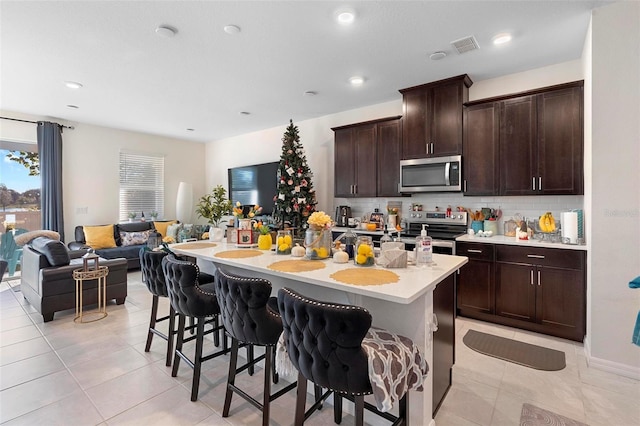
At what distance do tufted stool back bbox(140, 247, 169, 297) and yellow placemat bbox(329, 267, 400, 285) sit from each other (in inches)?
62.6

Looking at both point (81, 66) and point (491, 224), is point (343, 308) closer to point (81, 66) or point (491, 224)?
point (491, 224)

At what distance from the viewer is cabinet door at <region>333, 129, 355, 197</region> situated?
4.87 m

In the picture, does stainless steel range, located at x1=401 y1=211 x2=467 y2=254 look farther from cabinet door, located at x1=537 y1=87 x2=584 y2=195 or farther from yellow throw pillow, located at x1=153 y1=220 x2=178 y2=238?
yellow throw pillow, located at x1=153 y1=220 x2=178 y2=238

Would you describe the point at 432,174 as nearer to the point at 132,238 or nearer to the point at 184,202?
the point at 184,202

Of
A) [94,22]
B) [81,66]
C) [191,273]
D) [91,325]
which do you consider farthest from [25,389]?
[81,66]

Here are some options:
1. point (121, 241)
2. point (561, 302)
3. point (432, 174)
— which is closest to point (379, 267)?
point (561, 302)

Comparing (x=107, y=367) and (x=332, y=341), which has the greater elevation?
(x=332, y=341)

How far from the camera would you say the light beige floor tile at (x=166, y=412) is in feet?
6.34

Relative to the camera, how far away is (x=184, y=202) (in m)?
7.02

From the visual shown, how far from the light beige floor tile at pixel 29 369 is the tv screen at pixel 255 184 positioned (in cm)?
391

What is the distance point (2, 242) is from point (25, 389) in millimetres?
4103

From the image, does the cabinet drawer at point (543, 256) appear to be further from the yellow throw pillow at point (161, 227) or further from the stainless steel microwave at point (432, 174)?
the yellow throw pillow at point (161, 227)

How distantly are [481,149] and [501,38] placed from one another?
1191 mm

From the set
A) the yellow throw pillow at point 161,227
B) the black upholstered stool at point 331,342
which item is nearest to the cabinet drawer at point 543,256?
the black upholstered stool at point 331,342
